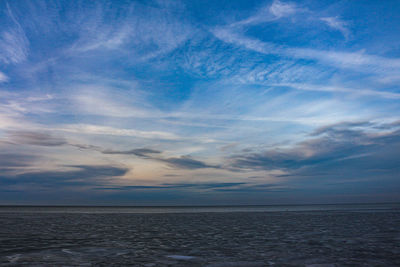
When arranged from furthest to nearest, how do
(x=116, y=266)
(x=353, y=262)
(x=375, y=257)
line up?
(x=375, y=257) < (x=353, y=262) < (x=116, y=266)

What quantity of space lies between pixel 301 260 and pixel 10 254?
541 inches

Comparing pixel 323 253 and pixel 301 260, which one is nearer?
pixel 301 260

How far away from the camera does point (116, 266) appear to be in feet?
38.4

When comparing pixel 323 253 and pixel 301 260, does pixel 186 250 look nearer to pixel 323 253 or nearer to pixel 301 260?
pixel 301 260

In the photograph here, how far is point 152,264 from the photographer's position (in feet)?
39.9

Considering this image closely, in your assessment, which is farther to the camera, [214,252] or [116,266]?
[214,252]

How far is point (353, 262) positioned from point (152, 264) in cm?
870

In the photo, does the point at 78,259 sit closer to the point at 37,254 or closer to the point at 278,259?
the point at 37,254

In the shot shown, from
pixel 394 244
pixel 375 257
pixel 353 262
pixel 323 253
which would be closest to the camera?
pixel 353 262

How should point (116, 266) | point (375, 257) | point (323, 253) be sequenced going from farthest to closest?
point (323, 253), point (375, 257), point (116, 266)

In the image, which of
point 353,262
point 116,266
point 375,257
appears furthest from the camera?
point 375,257

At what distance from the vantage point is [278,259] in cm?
1321

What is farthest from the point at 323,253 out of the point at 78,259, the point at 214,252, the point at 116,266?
the point at 78,259

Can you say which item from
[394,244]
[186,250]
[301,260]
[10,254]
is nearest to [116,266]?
[186,250]
